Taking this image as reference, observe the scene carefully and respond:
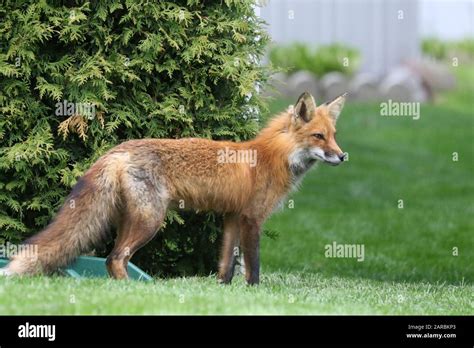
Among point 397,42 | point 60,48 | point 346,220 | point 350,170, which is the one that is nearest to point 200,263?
point 60,48

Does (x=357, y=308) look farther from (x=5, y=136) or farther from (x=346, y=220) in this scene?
(x=346, y=220)

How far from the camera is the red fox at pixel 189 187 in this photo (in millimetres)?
7230

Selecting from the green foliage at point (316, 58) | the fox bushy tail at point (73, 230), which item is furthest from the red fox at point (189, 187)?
the green foliage at point (316, 58)

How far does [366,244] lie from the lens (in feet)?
40.5

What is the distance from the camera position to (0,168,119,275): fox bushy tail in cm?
715

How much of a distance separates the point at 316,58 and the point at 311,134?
52.5 feet

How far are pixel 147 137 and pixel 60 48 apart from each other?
3.79 feet
